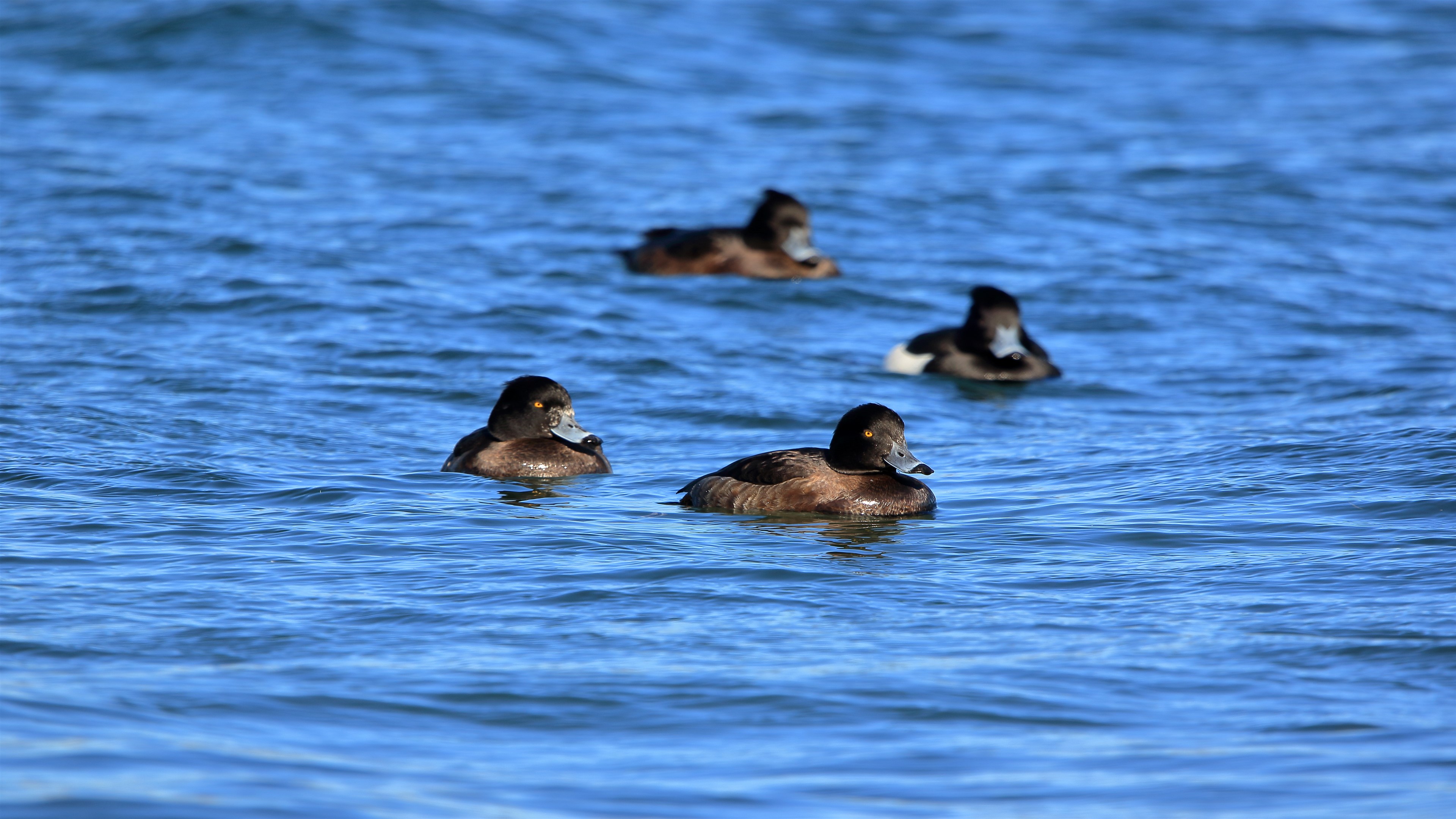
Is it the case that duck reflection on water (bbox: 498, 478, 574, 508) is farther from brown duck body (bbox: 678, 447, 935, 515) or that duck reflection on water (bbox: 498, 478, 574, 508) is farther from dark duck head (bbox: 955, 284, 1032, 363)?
dark duck head (bbox: 955, 284, 1032, 363)

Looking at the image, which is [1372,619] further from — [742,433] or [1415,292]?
[1415,292]

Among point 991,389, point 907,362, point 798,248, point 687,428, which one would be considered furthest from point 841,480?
point 798,248

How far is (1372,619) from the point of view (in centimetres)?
711

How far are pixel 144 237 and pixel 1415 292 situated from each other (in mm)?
12053

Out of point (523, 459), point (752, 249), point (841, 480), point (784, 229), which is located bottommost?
point (523, 459)

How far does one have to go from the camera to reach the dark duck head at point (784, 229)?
1694 centimetres

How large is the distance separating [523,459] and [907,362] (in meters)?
4.57

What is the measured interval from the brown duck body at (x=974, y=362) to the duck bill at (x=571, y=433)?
4.27 metres

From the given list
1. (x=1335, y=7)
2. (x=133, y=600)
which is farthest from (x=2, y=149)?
(x=1335, y=7)

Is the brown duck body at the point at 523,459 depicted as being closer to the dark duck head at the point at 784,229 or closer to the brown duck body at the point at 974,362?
the brown duck body at the point at 974,362

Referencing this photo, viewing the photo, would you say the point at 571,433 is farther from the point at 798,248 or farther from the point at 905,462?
the point at 798,248

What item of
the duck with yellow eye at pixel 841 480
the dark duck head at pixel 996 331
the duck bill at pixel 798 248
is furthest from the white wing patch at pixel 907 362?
the duck with yellow eye at pixel 841 480

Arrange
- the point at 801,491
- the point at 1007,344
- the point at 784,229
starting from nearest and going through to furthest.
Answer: the point at 801,491
the point at 1007,344
the point at 784,229

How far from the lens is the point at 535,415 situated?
10.4 meters
